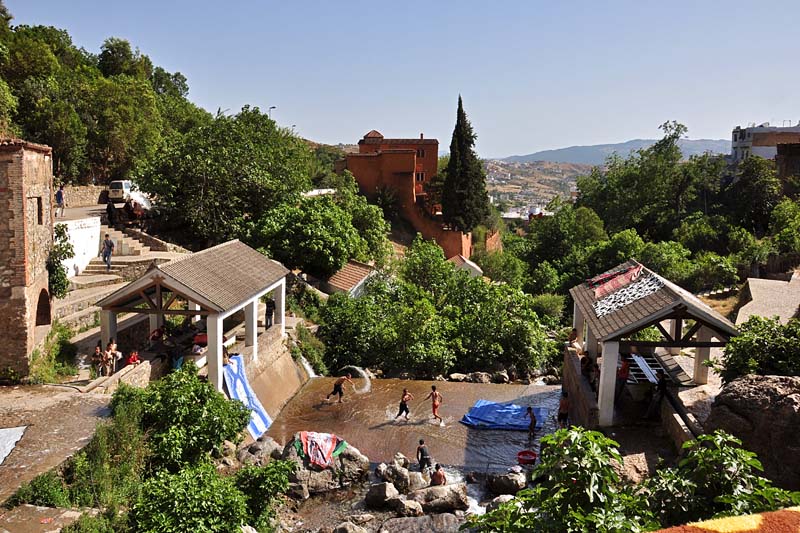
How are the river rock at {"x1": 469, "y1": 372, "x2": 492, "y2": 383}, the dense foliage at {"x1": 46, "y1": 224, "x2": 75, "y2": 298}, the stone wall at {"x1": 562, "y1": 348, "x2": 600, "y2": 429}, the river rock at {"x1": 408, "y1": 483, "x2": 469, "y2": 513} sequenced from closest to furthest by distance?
the river rock at {"x1": 408, "y1": 483, "x2": 469, "y2": 513} → the stone wall at {"x1": 562, "y1": 348, "x2": 600, "y2": 429} → the dense foliage at {"x1": 46, "y1": 224, "x2": 75, "y2": 298} → the river rock at {"x1": 469, "y1": 372, "x2": 492, "y2": 383}

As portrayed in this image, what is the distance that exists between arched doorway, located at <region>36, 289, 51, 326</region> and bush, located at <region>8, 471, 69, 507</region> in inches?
306

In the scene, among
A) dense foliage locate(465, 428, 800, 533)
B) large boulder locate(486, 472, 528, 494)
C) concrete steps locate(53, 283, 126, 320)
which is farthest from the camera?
Answer: concrete steps locate(53, 283, 126, 320)

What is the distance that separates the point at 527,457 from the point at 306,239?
53.8 ft

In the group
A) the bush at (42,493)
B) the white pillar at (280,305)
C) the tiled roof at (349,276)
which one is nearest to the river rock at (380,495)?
the bush at (42,493)

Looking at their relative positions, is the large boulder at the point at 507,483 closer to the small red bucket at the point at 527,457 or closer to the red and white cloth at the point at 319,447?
the small red bucket at the point at 527,457

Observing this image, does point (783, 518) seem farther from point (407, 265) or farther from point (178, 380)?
point (407, 265)

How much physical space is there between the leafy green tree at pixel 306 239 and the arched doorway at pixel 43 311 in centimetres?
1183

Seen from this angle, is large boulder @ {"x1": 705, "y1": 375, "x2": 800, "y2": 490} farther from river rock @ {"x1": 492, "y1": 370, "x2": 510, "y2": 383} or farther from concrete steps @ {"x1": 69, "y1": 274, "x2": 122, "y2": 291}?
concrete steps @ {"x1": 69, "y1": 274, "x2": 122, "y2": 291}

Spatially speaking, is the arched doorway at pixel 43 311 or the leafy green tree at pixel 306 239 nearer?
the arched doorway at pixel 43 311

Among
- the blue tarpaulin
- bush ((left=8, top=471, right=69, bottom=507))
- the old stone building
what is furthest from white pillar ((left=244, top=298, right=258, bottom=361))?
bush ((left=8, top=471, right=69, bottom=507))

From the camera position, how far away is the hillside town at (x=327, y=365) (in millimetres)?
10500

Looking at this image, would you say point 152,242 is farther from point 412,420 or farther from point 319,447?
point 319,447

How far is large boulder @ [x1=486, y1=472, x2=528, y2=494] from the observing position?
14422 mm

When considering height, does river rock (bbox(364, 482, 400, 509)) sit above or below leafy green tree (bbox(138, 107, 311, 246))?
below
